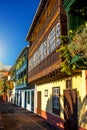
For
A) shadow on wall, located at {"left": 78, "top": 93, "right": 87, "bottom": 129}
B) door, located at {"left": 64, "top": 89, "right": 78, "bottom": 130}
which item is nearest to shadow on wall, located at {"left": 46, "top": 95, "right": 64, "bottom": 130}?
door, located at {"left": 64, "top": 89, "right": 78, "bottom": 130}

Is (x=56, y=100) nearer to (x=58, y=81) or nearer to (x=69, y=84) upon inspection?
(x=58, y=81)

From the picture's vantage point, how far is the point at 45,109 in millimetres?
21578

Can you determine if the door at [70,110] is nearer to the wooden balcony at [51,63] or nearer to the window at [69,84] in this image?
the window at [69,84]

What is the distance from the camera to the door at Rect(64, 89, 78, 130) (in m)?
13.4

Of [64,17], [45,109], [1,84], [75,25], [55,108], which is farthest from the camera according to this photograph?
[1,84]

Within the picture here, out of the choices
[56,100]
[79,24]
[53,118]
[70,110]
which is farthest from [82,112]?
[53,118]

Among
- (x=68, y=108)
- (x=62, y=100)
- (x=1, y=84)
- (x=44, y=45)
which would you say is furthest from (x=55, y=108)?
(x=1, y=84)

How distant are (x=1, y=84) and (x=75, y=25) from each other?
61.2 meters

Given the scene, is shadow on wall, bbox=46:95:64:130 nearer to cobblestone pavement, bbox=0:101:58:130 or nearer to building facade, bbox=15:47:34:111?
cobblestone pavement, bbox=0:101:58:130

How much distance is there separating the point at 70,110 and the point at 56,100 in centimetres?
349

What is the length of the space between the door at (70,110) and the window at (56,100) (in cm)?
175

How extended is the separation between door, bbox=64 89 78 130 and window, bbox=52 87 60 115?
68.8 inches

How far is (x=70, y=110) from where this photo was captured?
1419 centimetres

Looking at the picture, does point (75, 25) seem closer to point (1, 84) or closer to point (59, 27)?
point (59, 27)
